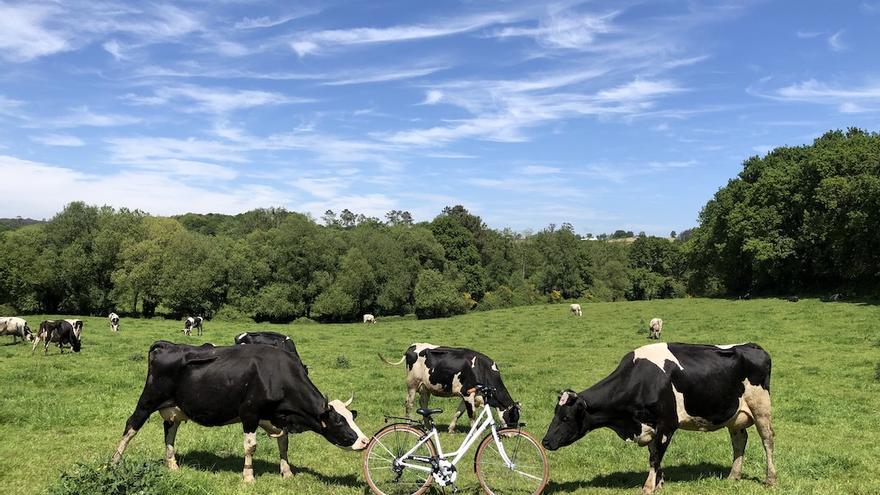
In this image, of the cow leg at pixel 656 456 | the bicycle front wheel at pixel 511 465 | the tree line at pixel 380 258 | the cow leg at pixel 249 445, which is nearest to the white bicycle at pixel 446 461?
the bicycle front wheel at pixel 511 465

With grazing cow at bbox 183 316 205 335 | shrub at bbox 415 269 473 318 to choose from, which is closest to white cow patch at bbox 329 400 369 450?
grazing cow at bbox 183 316 205 335

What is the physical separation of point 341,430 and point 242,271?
6295 centimetres

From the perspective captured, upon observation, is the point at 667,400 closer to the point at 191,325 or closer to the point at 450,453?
the point at 450,453

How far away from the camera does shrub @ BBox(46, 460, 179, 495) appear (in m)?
6.89

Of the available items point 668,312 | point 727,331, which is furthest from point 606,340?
point 668,312

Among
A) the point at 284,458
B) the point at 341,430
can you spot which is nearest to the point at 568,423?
the point at 341,430

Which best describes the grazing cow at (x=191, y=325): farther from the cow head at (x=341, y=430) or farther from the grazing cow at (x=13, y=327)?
the cow head at (x=341, y=430)

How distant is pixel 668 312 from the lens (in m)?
46.3

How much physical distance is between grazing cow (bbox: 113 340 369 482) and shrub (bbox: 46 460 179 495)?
5.87ft

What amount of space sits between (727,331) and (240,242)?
58298 millimetres

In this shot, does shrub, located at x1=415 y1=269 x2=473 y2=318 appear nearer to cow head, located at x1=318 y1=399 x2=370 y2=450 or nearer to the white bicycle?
cow head, located at x1=318 y1=399 x2=370 y2=450

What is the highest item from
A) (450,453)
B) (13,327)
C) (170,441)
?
(450,453)

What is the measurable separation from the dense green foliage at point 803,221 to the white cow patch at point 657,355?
4609 cm

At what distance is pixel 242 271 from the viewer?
222 ft
